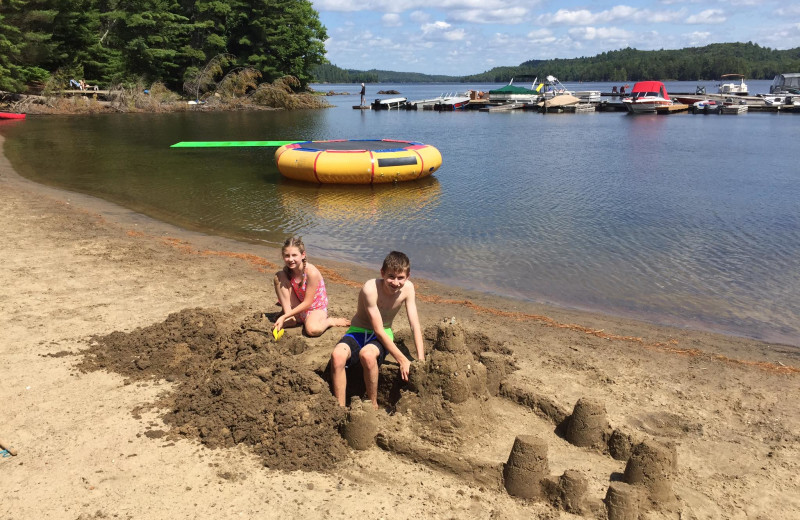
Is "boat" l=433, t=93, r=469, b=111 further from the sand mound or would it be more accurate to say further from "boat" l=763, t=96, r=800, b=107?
the sand mound

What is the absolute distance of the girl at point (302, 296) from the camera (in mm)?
5570

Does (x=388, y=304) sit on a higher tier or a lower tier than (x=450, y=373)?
higher

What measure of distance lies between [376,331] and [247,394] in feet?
3.37

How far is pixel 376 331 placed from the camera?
463cm

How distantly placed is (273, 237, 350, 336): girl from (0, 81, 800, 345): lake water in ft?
12.0

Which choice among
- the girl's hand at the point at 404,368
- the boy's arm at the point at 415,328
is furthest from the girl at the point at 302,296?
the girl's hand at the point at 404,368

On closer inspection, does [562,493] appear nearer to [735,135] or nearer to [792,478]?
[792,478]

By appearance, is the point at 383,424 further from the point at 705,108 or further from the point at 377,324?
the point at 705,108

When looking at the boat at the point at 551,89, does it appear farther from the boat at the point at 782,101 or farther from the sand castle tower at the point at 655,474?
the sand castle tower at the point at 655,474

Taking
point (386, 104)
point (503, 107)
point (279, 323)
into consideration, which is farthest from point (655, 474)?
point (386, 104)

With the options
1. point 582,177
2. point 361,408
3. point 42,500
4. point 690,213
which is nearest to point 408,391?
point 361,408

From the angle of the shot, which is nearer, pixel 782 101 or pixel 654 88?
pixel 782 101

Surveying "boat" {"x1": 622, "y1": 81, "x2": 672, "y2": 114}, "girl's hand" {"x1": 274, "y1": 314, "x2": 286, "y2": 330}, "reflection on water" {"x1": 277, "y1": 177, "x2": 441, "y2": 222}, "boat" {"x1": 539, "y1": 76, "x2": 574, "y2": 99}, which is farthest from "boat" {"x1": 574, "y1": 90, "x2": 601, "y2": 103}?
"girl's hand" {"x1": 274, "y1": 314, "x2": 286, "y2": 330}

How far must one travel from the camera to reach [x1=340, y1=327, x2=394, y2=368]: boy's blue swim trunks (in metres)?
4.70
